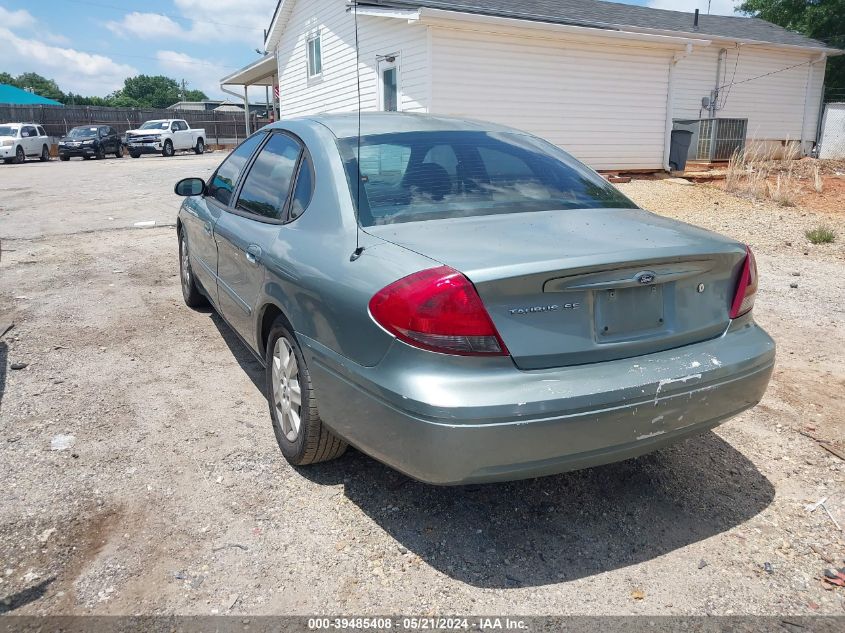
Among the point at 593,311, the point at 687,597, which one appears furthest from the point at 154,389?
the point at 687,597

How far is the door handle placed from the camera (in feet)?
11.6

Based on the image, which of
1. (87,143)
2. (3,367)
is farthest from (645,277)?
(87,143)

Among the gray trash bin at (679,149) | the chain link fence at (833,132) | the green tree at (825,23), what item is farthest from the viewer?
the green tree at (825,23)

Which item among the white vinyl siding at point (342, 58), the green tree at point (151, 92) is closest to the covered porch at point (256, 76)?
the white vinyl siding at point (342, 58)

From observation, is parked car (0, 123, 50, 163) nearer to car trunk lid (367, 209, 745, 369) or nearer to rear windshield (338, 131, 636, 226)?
rear windshield (338, 131, 636, 226)

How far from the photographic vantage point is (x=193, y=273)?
5.63 metres

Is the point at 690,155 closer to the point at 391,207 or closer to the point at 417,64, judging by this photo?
the point at 417,64

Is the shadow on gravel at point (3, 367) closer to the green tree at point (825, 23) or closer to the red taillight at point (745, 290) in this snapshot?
the red taillight at point (745, 290)

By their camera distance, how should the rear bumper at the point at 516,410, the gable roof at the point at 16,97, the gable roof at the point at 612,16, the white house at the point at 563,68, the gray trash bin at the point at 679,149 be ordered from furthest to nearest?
the gable roof at the point at 16,97 → the gray trash bin at the point at 679,149 → the gable roof at the point at 612,16 → the white house at the point at 563,68 → the rear bumper at the point at 516,410

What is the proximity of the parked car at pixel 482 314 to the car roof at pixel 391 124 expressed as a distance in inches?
1.7

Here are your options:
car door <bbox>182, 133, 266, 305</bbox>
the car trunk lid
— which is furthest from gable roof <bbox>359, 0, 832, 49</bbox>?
the car trunk lid

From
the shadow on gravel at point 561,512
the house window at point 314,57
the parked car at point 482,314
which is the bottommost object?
the shadow on gravel at point 561,512

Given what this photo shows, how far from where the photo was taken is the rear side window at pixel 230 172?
14.5 feet

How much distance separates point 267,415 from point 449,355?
1934mm
